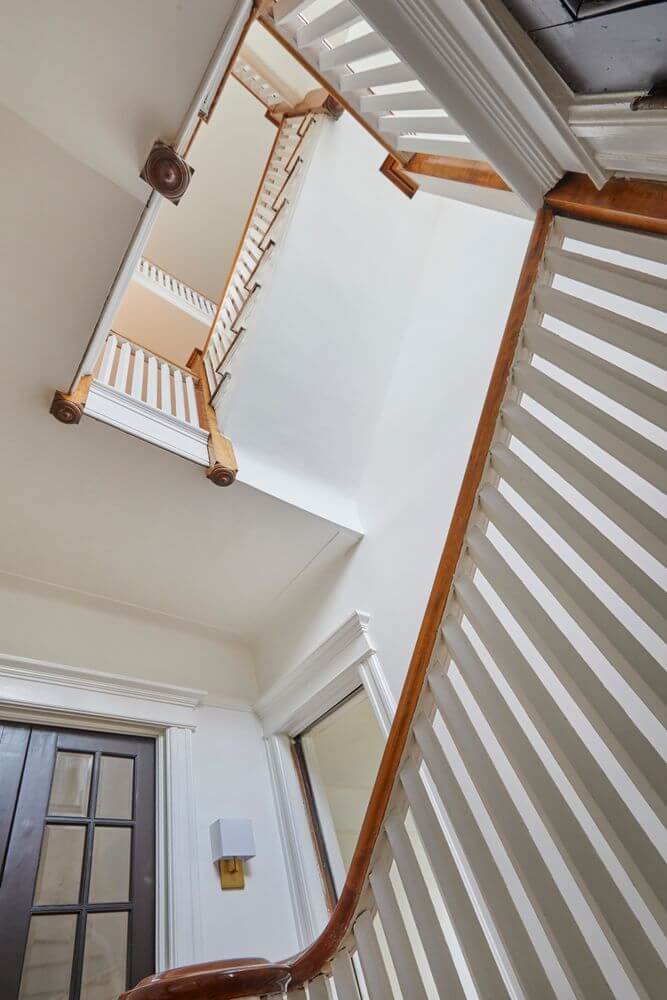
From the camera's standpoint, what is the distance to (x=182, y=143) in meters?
1.87

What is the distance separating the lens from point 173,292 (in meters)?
5.76

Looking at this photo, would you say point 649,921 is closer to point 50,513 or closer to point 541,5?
point 541,5

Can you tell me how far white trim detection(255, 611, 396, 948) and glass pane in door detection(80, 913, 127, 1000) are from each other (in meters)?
0.86

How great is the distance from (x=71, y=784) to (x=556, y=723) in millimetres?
2520

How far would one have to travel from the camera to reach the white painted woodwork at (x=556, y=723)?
2.97 feet

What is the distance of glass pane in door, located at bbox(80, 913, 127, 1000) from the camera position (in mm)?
2135

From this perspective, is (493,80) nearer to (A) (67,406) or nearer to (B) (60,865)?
(A) (67,406)

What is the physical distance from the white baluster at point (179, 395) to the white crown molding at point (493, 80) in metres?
2.10

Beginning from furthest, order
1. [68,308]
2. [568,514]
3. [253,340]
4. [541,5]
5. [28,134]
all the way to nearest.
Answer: [253,340] < [68,308] < [28,134] < [568,514] < [541,5]

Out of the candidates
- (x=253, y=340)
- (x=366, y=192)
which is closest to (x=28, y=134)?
(x=253, y=340)

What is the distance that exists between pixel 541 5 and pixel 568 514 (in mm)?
992

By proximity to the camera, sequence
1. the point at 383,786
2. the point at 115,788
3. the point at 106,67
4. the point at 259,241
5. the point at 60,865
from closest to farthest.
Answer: the point at 383,786 → the point at 106,67 → the point at 60,865 → the point at 115,788 → the point at 259,241

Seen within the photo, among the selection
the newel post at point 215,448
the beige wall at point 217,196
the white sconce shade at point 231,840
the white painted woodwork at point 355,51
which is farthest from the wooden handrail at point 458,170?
the beige wall at point 217,196

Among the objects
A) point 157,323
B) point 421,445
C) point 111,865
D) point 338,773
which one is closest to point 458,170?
point 421,445
